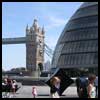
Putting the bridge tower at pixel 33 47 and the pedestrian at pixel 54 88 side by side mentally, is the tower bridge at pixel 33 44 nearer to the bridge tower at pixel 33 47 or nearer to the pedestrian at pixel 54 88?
the bridge tower at pixel 33 47

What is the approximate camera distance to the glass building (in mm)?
56781

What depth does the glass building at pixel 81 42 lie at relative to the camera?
5678 cm

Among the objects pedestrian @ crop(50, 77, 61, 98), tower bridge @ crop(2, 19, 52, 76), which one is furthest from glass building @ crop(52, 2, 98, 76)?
tower bridge @ crop(2, 19, 52, 76)

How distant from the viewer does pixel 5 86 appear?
67.9ft

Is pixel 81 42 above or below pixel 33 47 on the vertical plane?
below

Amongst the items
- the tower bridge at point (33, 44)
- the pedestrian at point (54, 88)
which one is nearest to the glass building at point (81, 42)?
the pedestrian at point (54, 88)

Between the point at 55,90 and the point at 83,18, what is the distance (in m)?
50.9

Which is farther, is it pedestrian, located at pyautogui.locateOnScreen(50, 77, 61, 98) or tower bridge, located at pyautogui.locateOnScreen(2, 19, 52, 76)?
tower bridge, located at pyautogui.locateOnScreen(2, 19, 52, 76)

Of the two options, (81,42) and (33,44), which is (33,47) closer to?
(33,44)

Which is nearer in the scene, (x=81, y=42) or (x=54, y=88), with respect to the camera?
(x=54, y=88)

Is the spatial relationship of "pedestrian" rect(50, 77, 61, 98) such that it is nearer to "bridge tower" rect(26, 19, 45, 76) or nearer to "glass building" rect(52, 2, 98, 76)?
"glass building" rect(52, 2, 98, 76)

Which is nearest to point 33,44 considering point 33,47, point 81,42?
point 33,47

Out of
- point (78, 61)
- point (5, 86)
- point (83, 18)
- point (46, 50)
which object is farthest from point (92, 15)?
point (46, 50)

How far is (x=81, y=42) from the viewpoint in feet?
192
